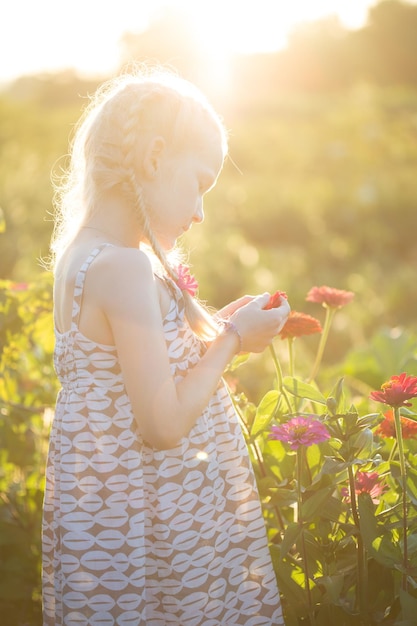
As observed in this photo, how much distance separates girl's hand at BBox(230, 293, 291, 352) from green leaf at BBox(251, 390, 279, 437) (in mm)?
135

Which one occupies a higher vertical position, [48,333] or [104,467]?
[48,333]

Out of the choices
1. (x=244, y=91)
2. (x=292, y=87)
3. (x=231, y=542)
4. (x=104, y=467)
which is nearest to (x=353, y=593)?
(x=231, y=542)

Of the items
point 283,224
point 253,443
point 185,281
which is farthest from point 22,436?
point 283,224

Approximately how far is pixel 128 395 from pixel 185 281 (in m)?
0.27

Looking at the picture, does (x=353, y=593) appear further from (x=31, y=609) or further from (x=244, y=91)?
(x=244, y=91)

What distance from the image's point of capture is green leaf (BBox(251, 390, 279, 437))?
1.48 meters

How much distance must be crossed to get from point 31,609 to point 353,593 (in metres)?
1.05

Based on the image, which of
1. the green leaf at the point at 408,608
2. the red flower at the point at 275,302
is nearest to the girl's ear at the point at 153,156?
the red flower at the point at 275,302

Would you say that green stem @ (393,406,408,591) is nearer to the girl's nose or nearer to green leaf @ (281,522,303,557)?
green leaf @ (281,522,303,557)

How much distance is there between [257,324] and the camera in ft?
4.48

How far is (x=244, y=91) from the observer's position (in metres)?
25.7

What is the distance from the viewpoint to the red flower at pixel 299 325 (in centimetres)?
151

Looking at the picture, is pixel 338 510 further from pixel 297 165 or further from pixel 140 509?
pixel 297 165

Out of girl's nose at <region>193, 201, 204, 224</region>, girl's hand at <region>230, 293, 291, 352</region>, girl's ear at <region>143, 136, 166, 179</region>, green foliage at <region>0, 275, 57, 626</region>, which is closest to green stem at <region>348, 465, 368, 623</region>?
girl's hand at <region>230, 293, 291, 352</region>
